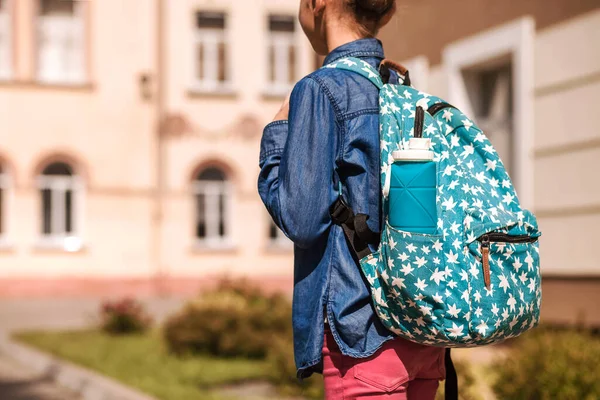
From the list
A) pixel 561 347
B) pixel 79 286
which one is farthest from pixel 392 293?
pixel 79 286

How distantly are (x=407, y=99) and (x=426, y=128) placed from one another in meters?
0.10

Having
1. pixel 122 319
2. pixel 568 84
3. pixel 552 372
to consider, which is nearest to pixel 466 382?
pixel 552 372

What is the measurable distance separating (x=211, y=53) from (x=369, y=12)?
24.0 metres

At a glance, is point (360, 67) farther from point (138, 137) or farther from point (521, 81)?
point (138, 137)

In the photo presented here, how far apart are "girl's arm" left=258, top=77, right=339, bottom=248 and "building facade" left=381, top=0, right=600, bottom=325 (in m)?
6.23

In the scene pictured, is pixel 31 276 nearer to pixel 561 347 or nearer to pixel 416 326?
pixel 561 347

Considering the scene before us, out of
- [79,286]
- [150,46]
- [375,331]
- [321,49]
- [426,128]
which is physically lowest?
[79,286]

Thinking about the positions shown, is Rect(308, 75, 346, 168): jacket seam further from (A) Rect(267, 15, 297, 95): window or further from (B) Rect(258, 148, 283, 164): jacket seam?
(A) Rect(267, 15, 297, 95): window

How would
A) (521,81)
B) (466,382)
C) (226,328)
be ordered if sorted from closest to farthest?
(466,382) → (521,81) → (226,328)

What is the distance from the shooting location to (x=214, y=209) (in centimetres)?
2591

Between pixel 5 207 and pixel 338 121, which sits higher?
pixel 338 121

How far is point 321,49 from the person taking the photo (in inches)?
106

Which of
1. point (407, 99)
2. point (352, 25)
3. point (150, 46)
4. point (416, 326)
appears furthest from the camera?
point (150, 46)

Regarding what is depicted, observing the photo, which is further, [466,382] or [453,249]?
[466,382]
